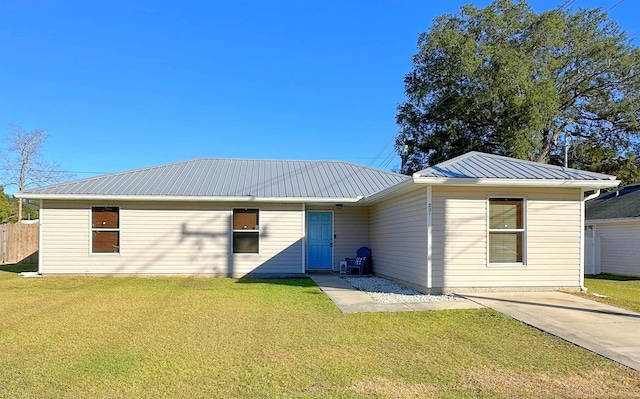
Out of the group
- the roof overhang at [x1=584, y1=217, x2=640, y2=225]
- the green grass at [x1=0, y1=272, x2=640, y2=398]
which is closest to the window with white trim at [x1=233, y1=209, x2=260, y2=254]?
the green grass at [x1=0, y1=272, x2=640, y2=398]

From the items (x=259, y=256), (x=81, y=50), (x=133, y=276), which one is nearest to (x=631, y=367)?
(x=259, y=256)

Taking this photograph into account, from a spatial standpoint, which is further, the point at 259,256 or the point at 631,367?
the point at 259,256

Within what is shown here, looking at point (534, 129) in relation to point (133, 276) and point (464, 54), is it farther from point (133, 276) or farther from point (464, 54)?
point (133, 276)

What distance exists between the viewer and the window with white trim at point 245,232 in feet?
47.9

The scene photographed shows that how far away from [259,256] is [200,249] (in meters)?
1.78

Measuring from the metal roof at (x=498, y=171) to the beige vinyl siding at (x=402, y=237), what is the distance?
0.66 m

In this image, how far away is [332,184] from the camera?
15969 mm

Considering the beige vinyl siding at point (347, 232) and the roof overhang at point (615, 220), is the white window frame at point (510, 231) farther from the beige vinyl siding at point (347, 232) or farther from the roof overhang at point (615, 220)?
the roof overhang at point (615, 220)

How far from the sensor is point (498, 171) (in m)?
10.3

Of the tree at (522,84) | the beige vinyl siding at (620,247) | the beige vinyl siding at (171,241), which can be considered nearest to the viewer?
the beige vinyl siding at (171,241)

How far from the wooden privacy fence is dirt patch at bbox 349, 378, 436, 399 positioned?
806 inches

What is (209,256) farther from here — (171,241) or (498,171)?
(498,171)

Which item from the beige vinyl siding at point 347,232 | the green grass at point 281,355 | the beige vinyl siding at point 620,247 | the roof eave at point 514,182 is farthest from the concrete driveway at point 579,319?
the beige vinyl siding at point 620,247

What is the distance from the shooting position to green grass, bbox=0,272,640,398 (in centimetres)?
436
